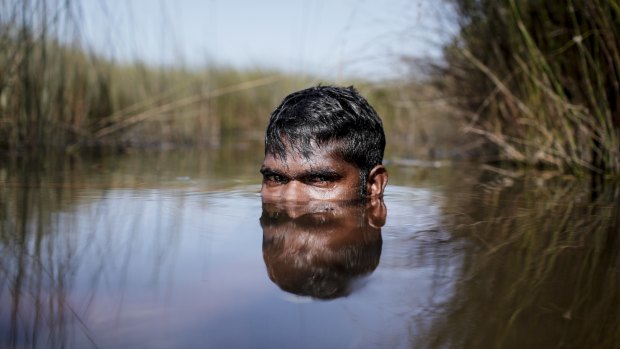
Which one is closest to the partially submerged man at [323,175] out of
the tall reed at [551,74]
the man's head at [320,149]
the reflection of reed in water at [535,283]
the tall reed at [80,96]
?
the man's head at [320,149]

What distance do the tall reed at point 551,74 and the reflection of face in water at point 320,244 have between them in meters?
1.63

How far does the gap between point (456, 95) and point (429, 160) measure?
77 centimetres

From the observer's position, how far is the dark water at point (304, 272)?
1170 millimetres

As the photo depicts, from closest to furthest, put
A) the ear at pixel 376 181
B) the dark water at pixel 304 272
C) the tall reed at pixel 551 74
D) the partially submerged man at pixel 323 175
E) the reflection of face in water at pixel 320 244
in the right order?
the dark water at pixel 304 272 < the reflection of face in water at pixel 320 244 < the partially submerged man at pixel 323 175 < the ear at pixel 376 181 < the tall reed at pixel 551 74

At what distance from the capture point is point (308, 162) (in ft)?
9.17

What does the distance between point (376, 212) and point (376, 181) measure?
1.84 ft

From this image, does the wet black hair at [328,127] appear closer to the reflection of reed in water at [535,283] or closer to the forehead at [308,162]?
the forehead at [308,162]

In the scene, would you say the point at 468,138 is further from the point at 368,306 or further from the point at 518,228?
the point at 368,306

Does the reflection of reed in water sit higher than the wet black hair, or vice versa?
the wet black hair

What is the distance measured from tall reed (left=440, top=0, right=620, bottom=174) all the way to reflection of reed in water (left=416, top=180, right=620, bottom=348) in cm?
120

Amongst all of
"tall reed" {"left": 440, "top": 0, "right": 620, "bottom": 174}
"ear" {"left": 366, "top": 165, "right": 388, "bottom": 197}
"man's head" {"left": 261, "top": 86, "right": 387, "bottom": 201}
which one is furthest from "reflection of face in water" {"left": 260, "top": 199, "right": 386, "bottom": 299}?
"tall reed" {"left": 440, "top": 0, "right": 620, "bottom": 174}

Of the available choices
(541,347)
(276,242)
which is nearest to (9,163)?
(276,242)

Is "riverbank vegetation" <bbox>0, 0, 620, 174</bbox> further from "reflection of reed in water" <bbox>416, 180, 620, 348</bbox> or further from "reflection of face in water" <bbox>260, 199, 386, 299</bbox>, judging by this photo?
"reflection of face in water" <bbox>260, 199, 386, 299</bbox>

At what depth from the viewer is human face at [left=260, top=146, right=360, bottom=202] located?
9.18ft
